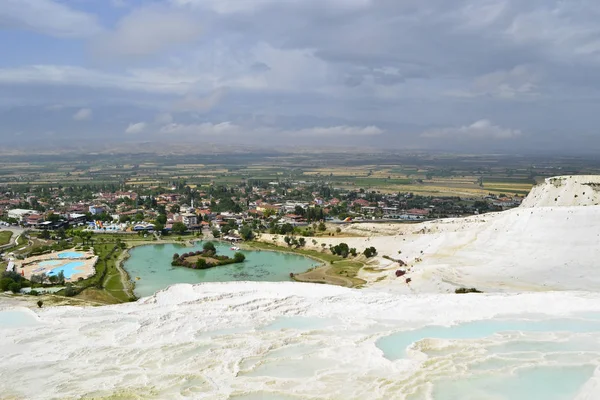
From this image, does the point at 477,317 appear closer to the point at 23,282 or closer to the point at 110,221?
the point at 23,282

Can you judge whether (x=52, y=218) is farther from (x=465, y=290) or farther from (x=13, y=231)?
(x=465, y=290)

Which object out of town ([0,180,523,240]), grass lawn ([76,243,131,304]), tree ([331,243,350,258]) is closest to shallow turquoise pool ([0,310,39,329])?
grass lawn ([76,243,131,304])

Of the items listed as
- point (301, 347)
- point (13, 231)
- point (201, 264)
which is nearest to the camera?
point (301, 347)

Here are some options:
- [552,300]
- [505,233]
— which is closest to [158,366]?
[552,300]

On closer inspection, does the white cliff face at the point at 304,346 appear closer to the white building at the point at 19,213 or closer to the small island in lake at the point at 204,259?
the small island in lake at the point at 204,259

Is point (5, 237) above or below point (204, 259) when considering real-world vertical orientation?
below

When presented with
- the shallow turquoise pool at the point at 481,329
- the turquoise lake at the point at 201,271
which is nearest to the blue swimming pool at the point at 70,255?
the turquoise lake at the point at 201,271

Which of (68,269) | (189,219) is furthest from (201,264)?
(189,219)
